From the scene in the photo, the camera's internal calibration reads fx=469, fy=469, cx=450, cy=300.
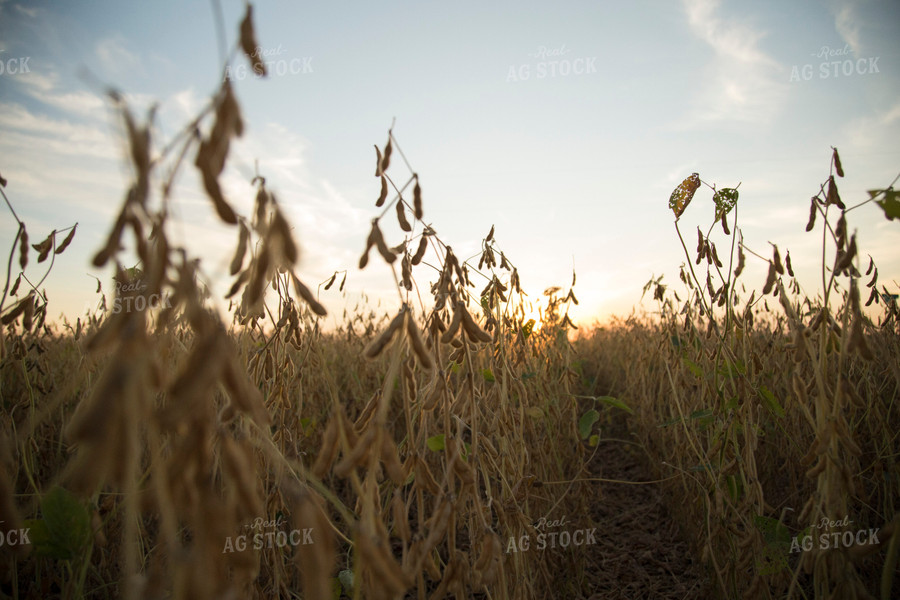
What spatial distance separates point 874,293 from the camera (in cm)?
191

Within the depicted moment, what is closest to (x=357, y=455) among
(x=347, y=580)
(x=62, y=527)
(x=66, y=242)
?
(x=62, y=527)

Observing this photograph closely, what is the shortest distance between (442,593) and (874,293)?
212 centimetres

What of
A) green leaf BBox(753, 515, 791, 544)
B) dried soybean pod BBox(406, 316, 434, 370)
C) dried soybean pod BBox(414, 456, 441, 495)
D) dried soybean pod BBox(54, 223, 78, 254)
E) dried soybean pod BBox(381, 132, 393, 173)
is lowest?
green leaf BBox(753, 515, 791, 544)

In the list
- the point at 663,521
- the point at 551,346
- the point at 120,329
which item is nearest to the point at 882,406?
the point at 663,521

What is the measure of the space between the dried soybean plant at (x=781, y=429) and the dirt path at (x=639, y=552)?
158mm

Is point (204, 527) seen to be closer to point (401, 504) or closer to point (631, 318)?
point (401, 504)

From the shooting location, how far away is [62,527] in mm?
937

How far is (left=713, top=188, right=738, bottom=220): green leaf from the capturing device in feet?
5.66

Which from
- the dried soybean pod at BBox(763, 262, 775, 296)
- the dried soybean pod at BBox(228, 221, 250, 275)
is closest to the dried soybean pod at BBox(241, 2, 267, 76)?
the dried soybean pod at BBox(228, 221, 250, 275)

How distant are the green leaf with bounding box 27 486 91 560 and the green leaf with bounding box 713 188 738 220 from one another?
6.68 ft

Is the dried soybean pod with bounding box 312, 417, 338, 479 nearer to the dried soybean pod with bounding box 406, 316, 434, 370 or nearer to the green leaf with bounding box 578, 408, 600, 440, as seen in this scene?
the dried soybean pod with bounding box 406, 316, 434, 370

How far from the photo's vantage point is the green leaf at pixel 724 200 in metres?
1.73

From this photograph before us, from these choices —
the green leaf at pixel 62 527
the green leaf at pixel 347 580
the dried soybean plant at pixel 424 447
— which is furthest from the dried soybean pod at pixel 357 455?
the green leaf at pixel 347 580

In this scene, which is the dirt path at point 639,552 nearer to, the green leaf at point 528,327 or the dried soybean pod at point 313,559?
the green leaf at point 528,327
